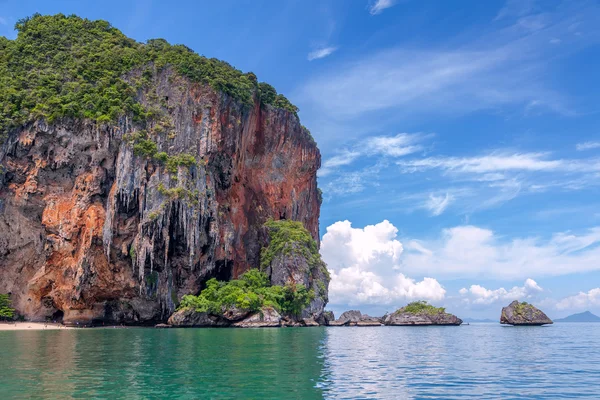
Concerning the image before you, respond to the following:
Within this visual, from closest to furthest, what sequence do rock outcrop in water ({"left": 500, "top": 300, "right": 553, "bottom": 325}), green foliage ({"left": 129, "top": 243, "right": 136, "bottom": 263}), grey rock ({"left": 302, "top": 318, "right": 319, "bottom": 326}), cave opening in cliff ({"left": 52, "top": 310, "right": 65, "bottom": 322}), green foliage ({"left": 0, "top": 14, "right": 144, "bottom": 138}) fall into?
green foliage ({"left": 129, "top": 243, "right": 136, "bottom": 263}), green foliage ({"left": 0, "top": 14, "right": 144, "bottom": 138}), cave opening in cliff ({"left": 52, "top": 310, "right": 65, "bottom": 322}), grey rock ({"left": 302, "top": 318, "right": 319, "bottom": 326}), rock outcrop in water ({"left": 500, "top": 300, "right": 553, "bottom": 325})

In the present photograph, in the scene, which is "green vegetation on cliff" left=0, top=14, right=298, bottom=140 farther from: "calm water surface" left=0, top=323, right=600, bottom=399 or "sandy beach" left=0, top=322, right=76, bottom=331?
"calm water surface" left=0, top=323, right=600, bottom=399

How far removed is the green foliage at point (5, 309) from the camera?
181ft

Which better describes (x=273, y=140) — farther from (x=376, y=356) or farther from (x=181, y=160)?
(x=376, y=356)

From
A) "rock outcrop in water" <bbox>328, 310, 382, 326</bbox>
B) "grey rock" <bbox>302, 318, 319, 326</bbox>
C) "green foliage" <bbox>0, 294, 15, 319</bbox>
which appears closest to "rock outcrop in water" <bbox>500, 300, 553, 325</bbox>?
"rock outcrop in water" <bbox>328, 310, 382, 326</bbox>

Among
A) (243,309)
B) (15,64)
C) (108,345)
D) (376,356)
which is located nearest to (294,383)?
(376,356)

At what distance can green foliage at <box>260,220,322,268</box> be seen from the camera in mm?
70000

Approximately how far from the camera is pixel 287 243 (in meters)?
70.1

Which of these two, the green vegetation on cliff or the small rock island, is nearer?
the green vegetation on cliff

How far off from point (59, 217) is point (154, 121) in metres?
15.5

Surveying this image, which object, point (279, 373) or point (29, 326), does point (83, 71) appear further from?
point (279, 373)

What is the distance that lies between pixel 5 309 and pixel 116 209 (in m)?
15.9

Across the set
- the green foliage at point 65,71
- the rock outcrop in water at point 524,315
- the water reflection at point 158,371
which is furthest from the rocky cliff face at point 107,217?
the rock outcrop in water at point 524,315

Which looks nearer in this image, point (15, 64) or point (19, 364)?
point (19, 364)

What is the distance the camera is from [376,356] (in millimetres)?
27750
